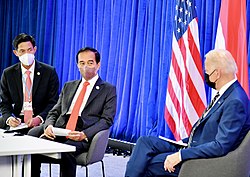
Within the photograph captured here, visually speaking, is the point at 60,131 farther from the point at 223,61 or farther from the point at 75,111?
the point at 223,61

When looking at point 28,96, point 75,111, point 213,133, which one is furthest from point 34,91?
point 213,133

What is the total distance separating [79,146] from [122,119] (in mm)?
2761

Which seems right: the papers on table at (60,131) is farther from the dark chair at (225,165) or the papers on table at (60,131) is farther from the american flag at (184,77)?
the american flag at (184,77)

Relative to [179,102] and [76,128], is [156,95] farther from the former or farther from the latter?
[76,128]

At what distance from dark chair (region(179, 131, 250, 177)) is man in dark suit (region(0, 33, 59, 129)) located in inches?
74.6

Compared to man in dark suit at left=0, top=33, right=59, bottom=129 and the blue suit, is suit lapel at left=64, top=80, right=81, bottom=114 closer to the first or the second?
man in dark suit at left=0, top=33, right=59, bottom=129

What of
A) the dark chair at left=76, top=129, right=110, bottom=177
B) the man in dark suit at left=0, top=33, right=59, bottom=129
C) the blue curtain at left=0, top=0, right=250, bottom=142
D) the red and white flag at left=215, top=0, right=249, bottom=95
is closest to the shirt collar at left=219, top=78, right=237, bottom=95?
the dark chair at left=76, top=129, right=110, bottom=177

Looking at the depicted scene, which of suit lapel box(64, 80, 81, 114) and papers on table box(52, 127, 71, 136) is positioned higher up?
suit lapel box(64, 80, 81, 114)

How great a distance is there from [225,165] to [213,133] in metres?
0.25

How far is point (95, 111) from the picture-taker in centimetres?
385

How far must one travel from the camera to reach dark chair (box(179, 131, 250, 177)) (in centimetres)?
281

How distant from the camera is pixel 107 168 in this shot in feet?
17.4

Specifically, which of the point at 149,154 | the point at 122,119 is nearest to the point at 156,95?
the point at 122,119

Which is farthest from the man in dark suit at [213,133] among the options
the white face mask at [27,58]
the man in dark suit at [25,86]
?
the white face mask at [27,58]
